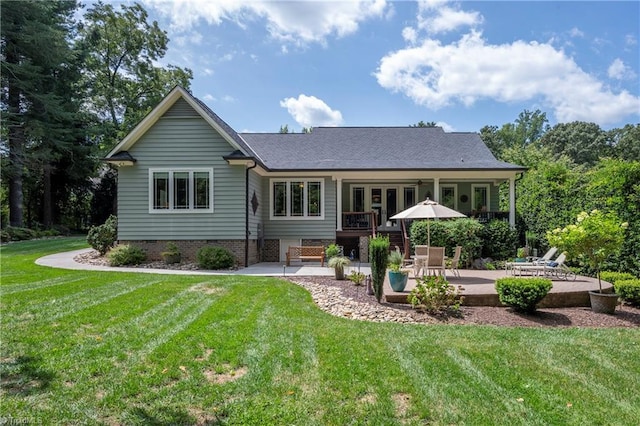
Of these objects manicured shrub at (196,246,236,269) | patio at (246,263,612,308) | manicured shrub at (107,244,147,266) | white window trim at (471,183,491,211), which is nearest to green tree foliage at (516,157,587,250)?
white window trim at (471,183,491,211)

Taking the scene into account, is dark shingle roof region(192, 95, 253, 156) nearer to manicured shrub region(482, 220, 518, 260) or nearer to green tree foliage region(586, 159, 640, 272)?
manicured shrub region(482, 220, 518, 260)

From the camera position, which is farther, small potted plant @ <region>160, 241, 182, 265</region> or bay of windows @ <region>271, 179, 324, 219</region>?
bay of windows @ <region>271, 179, 324, 219</region>

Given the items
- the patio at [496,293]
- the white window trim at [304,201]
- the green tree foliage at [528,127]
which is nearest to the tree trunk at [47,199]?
the white window trim at [304,201]

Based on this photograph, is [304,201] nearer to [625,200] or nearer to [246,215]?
[246,215]

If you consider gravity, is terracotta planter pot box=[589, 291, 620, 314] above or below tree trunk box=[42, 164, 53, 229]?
below

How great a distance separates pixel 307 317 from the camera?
6.54 meters

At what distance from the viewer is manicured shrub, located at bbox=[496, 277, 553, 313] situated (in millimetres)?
7051

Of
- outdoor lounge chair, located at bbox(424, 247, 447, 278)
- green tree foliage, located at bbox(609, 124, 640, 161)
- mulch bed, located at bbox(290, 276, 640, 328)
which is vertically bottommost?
mulch bed, located at bbox(290, 276, 640, 328)

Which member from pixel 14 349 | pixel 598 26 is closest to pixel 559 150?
pixel 598 26

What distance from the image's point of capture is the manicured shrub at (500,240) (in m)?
14.3

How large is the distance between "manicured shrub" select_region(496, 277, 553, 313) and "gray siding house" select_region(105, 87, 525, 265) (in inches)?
347

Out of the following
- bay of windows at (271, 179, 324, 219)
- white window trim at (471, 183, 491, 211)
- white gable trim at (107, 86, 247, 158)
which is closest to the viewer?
white gable trim at (107, 86, 247, 158)

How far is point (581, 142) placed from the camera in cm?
4794

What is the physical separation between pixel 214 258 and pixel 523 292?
9397mm
